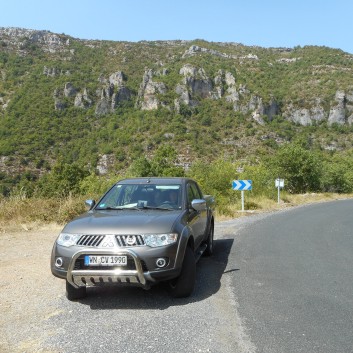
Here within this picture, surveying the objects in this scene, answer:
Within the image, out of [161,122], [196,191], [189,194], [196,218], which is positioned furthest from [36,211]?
[161,122]

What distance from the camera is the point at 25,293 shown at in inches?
227

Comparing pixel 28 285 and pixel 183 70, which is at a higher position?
pixel 183 70

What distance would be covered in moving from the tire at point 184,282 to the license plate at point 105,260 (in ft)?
2.84

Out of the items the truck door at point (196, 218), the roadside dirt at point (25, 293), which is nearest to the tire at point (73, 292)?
the roadside dirt at point (25, 293)

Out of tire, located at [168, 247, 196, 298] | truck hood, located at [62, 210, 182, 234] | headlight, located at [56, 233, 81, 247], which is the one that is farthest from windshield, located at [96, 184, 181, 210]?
headlight, located at [56, 233, 81, 247]

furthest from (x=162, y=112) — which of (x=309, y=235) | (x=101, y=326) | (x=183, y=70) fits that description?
(x=101, y=326)

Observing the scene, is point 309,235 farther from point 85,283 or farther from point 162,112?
point 162,112

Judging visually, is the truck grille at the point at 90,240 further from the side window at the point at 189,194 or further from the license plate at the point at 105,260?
the side window at the point at 189,194

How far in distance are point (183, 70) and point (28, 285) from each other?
4875 inches

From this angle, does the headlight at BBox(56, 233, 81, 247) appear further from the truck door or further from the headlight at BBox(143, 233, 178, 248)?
the truck door

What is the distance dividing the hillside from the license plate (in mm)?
71653

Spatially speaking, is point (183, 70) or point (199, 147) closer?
point (199, 147)

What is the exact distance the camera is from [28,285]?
6.20 metres

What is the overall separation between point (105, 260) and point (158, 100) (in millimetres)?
110306
